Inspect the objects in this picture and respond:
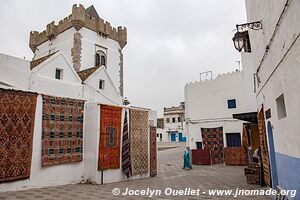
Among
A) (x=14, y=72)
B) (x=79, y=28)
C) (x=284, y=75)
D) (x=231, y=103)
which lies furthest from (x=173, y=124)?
(x=284, y=75)

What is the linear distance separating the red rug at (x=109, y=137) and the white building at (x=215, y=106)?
7.92 metres

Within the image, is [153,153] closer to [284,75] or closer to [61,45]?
[284,75]

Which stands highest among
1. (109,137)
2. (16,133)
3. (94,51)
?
(94,51)

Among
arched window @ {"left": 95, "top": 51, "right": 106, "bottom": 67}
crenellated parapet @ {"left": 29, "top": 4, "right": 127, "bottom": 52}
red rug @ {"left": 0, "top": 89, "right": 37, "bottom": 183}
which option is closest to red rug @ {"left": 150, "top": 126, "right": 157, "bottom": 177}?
red rug @ {"left": 0, "top": 89, "right": 37, "bottom": 183}

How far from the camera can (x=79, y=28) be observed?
17.2 meters

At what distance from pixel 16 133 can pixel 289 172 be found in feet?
22.1

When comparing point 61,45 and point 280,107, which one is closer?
point 280,107

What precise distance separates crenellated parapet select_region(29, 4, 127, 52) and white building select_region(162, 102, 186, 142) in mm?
22111

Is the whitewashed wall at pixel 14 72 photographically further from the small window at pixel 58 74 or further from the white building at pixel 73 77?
the small window at pixel 58 74

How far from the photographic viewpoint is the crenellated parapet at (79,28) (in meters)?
17.1

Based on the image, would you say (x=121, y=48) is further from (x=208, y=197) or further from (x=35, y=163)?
(x=208, y=197)

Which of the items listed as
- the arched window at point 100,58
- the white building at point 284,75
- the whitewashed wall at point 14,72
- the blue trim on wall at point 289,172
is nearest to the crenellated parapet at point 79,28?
the arched window at point 100,58

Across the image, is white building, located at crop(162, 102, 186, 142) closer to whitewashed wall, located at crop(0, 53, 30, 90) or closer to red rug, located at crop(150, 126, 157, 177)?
red rug, located at crop(150, 126, 157, 177)

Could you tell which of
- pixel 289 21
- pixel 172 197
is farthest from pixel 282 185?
pixel 289 21
